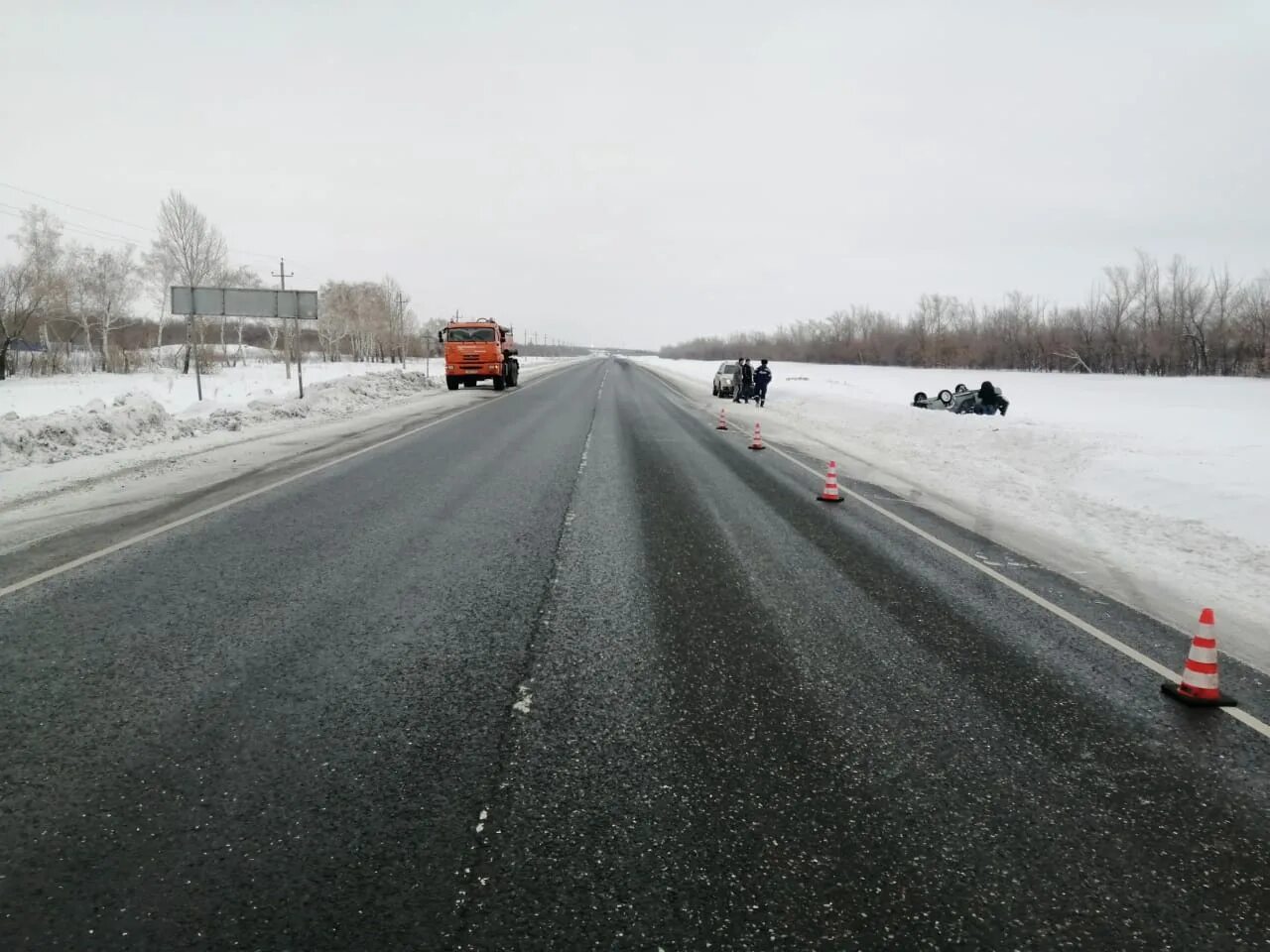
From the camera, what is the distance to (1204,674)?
152 inches

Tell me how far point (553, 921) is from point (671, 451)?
12246 millimetres

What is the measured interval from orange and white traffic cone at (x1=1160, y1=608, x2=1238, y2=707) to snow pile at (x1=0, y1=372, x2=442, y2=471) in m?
14.5

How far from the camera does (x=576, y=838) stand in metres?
2.54

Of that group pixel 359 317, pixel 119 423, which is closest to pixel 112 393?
pixel 119 423

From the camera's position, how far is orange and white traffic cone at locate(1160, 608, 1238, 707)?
383 centimetres

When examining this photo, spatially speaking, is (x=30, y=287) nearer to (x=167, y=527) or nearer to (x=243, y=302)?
(x=243, y=302)

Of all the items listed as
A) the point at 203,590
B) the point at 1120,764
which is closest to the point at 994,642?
the point at 1120,764

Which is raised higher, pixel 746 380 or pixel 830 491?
pixel 746 380

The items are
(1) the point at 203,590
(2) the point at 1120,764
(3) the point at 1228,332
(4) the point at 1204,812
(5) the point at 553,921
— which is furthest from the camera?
(3) the point at 1228,332

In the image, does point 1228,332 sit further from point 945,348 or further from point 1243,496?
point 1243,496

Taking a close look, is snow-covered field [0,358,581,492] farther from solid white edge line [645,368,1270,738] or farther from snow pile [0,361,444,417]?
solid white edge line [645,368,1270,738]

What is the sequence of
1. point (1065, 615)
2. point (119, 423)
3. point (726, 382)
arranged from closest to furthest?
point (1065, 615), point (119, 423), point (726, 382)

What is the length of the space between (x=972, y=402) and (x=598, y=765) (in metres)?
24.8

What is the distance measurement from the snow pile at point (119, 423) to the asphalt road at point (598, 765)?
7.89 meters
